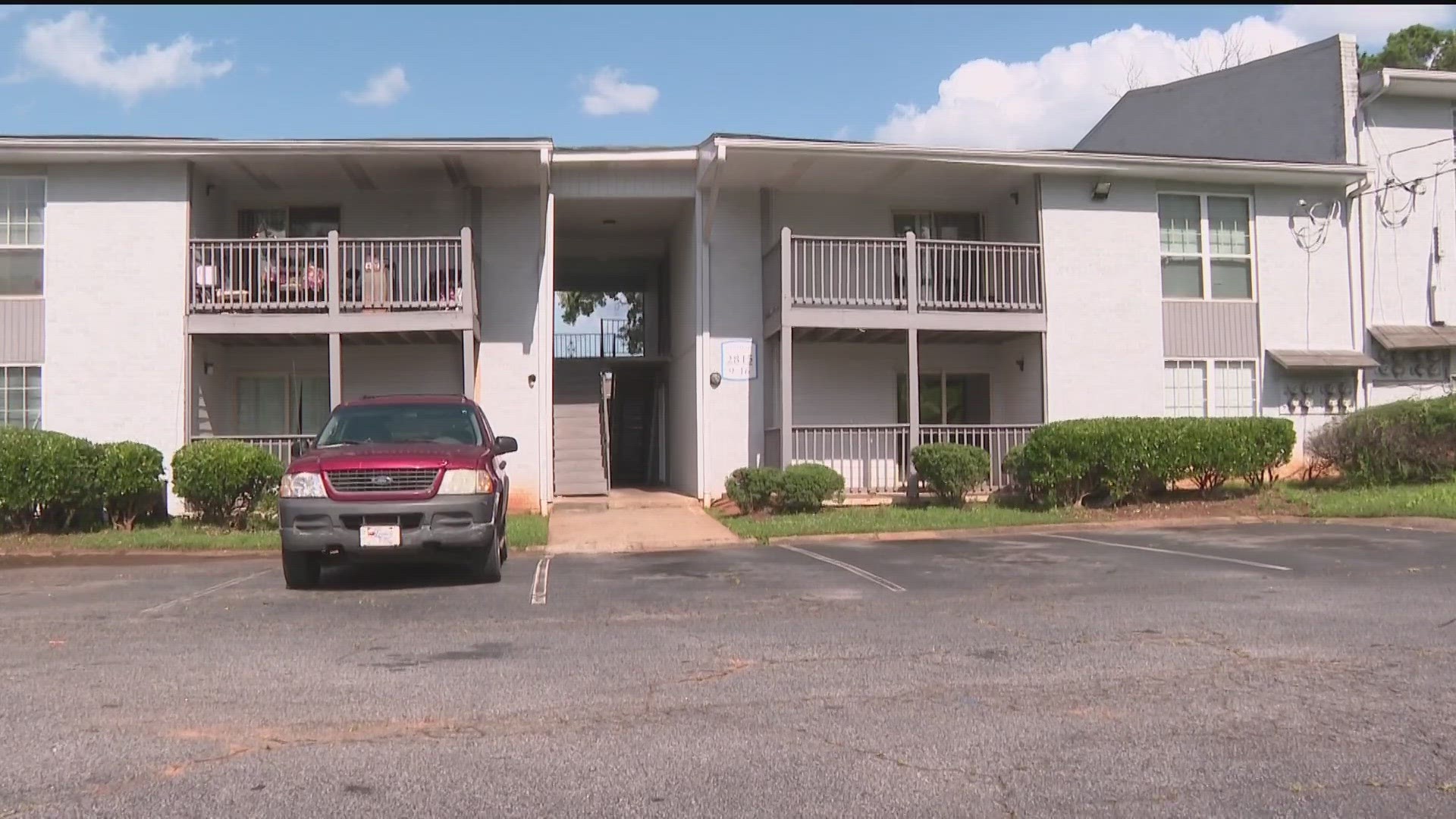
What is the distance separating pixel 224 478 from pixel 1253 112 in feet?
62.9

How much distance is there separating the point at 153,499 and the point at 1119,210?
50.2 ft

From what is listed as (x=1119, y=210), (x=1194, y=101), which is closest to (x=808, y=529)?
(x=1119, y=210)

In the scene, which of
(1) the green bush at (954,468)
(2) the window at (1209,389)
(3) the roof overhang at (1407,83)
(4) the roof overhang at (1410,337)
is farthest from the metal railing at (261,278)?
(3) the roof overhang at (1407,83)

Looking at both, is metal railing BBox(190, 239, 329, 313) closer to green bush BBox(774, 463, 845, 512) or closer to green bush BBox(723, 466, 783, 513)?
green bush BBox(723, 466, 783, 513)

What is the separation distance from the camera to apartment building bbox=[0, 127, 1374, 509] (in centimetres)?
1570

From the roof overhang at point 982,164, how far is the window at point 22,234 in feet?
32.8

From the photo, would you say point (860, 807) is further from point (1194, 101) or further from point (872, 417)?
point (1194, 101)

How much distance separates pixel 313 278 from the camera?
51.8ft

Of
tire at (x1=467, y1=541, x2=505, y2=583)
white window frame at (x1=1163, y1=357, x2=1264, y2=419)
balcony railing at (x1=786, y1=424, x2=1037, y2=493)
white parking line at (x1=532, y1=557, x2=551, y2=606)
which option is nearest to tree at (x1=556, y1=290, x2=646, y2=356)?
balcony railing at (x1=786, y1=424, x2=1037, y2=493)

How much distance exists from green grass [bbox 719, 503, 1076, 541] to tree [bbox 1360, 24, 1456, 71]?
86.5 feet

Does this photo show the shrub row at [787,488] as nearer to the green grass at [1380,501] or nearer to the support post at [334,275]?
the support post at [334,275]

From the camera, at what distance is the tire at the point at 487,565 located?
9.74 metres

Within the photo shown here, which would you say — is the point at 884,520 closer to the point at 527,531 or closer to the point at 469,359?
the point at 527,531

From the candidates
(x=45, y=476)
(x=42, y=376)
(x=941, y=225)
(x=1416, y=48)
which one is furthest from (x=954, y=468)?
(x=1416, y=48)
